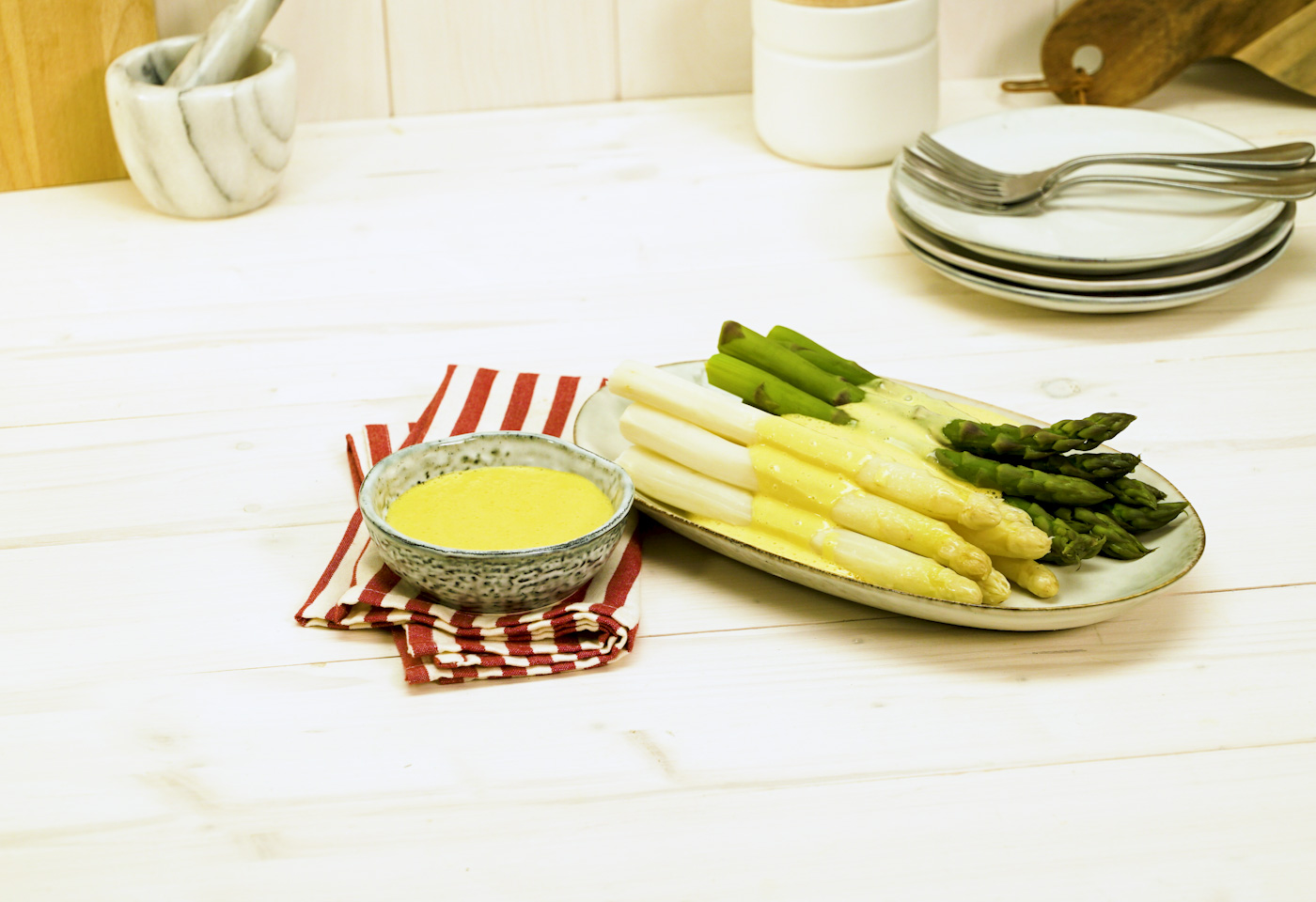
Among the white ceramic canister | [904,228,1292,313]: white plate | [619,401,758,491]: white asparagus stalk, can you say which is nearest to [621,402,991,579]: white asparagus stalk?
[619,401,758,491]: white asparagus stalk

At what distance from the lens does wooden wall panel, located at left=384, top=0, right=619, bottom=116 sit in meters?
1.55

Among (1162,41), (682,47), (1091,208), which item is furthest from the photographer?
(682,47)

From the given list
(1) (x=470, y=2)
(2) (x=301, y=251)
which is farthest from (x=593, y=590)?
(1) (x=470, y=2)

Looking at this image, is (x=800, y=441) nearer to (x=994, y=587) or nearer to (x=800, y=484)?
(x=800, y=484)

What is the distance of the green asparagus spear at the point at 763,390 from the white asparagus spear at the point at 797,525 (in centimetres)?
8

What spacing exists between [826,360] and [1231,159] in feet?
1.72

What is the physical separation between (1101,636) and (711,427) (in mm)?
262

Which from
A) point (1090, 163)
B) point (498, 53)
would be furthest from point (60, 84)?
point (1090, 163)

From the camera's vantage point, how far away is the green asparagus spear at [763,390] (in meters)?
0.80

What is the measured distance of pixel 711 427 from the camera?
0.78 meters

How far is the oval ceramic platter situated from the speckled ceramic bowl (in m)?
0.06

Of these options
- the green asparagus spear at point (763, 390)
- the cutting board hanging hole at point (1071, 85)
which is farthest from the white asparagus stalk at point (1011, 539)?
the cutting board hanging hole at point (1071, 85)

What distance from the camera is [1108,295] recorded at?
1.07m

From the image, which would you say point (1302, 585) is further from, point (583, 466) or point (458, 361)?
point (458, 361)
